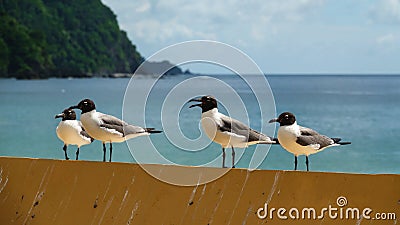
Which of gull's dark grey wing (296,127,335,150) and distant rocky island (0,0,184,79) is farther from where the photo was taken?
distant rocky island (0,0,184,79)

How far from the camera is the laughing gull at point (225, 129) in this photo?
3.51m

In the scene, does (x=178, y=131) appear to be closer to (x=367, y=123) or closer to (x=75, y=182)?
(x=75, y=182)

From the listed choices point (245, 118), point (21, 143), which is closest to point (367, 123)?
point (21, 143)

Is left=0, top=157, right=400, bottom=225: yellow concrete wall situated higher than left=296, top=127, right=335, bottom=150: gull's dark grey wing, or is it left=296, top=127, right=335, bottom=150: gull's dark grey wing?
left=296, top=127, right=335, bottom=150: gull's dark grey wing

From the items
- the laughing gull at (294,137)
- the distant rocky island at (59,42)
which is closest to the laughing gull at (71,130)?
the laughing gull at (294,137)

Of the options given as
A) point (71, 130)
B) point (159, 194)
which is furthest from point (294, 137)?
point (71, 130)

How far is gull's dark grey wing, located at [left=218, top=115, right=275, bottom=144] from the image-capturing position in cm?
351

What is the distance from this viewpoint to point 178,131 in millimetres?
3518

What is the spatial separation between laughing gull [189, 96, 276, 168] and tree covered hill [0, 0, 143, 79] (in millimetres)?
30362

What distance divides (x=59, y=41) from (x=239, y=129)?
104 ft

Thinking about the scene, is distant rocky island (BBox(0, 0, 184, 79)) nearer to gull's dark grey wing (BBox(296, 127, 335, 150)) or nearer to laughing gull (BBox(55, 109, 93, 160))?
laughing gull (BBox(55, 109, 93, 160))

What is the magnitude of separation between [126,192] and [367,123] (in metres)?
24.7

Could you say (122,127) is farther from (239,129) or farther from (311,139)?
(311,139)
